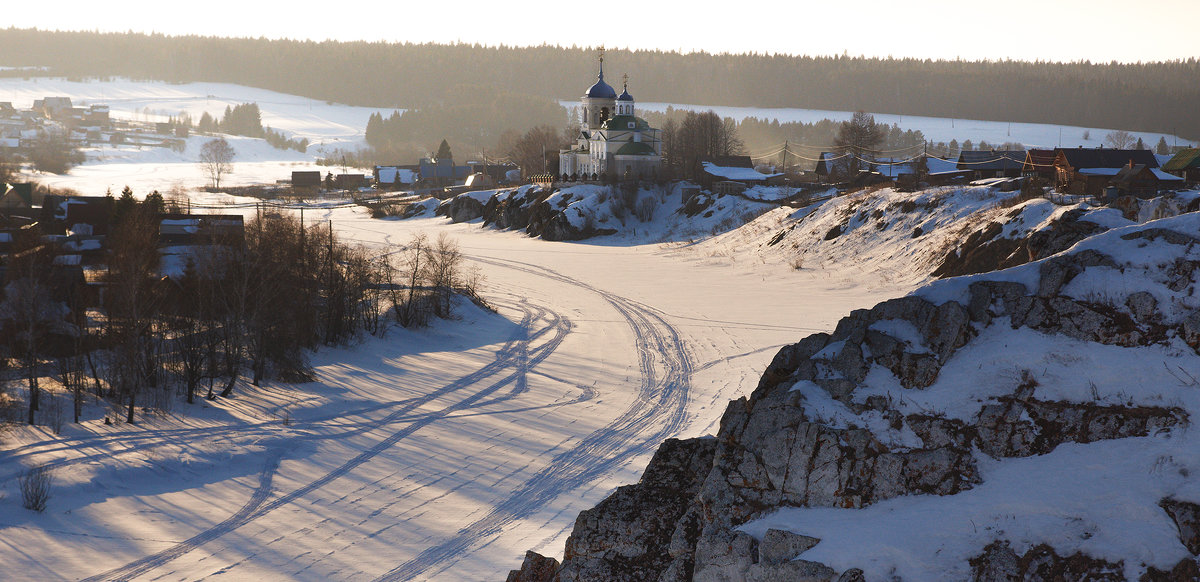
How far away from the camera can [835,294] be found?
41562 millimetres

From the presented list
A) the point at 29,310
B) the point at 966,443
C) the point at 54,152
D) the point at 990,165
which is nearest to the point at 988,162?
the point at 990,165

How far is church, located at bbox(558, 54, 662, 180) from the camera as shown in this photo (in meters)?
90.4

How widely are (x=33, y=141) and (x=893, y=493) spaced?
195 metres

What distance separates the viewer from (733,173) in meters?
89.5

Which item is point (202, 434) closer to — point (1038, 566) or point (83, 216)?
point (1038, 566)

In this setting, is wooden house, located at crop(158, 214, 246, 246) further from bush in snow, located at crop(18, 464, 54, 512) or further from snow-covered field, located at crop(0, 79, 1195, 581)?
bush in snow, located at crop(18, 464, 54, 512)

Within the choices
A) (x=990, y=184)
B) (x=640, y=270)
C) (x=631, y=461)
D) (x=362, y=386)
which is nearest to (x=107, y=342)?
(x=362, y=386)

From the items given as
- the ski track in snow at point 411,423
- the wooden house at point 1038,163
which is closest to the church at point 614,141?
the wooden house at point 1038,163

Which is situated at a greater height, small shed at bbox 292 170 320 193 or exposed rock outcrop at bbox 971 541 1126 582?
small shed at bbox 292 170 320 193

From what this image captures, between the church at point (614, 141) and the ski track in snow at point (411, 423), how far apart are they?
4886 cm

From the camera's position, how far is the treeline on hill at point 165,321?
24.1 meters

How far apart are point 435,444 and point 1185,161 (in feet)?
215

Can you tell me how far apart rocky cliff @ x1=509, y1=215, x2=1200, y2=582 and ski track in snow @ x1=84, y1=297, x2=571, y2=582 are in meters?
9.10

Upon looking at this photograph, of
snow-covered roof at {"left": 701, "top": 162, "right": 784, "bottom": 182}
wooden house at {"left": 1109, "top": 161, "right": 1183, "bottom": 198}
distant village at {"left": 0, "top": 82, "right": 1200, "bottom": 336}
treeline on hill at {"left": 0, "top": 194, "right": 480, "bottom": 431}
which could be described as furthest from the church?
treeline on hill at {"left": 0, "top": 194, "right": 480, "bottom": 431}
